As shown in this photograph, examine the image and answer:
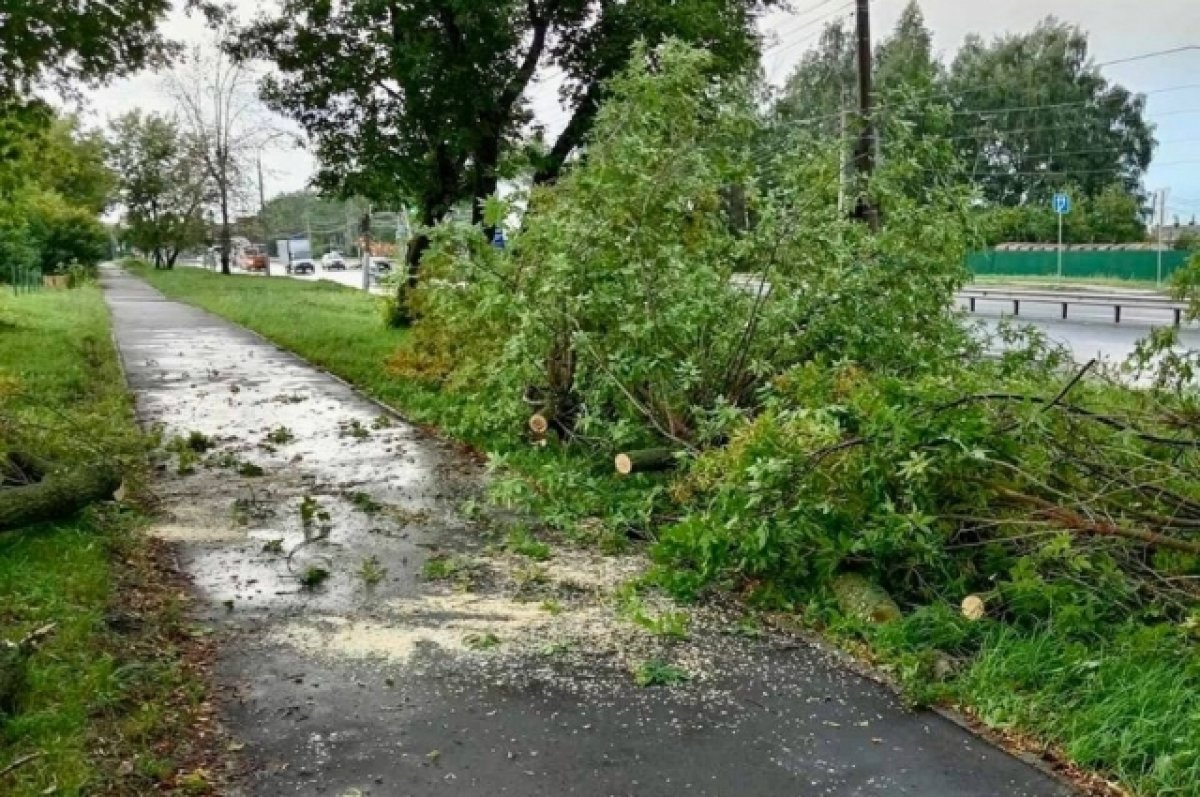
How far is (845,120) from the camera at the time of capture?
6.88m

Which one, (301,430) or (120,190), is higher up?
(120,190)

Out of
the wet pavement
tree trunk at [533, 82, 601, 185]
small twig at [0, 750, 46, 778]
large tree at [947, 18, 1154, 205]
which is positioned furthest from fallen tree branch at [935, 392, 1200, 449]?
large tree at [947, 18, 1154, 205]

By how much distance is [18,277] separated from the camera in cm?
3145

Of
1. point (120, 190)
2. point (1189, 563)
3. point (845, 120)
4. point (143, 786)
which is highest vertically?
point (120, 190)

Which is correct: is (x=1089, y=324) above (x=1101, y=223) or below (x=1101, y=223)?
below

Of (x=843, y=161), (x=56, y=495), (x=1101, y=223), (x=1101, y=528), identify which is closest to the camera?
(x=1101, y=528)

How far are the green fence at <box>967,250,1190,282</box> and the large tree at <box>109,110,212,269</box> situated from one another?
40149 mm

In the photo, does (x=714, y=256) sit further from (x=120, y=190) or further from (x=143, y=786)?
(x=120, y=190)

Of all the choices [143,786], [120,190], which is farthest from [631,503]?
[120,190]

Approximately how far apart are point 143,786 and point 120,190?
58.9m

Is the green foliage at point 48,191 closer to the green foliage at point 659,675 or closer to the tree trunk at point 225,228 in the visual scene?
the tree trunk at point 225,228

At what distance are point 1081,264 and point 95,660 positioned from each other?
42442 mm

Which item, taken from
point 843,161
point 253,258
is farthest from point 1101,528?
point 253,258

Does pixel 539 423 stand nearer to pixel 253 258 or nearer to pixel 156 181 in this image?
pixel 156 181
